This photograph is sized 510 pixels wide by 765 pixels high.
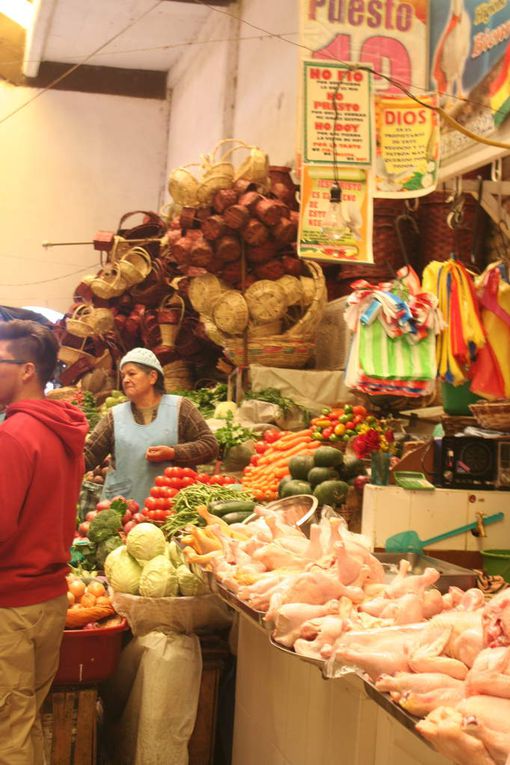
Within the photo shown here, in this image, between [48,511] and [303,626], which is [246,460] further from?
[303,626]

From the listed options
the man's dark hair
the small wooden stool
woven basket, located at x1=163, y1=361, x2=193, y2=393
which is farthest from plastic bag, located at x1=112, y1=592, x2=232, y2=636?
woven basket, located at x1=163, y1=361, x2=193, y2=393

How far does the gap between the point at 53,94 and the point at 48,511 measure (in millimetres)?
12677

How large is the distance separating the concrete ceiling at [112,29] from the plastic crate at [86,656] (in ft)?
30.0

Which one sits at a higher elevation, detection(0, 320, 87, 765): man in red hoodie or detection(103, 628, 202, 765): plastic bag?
detection(0, 320, 87, 765): man in red hoodie

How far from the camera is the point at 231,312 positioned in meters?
7.73

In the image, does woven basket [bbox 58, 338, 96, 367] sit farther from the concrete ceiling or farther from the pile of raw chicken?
the pile of raw chicken

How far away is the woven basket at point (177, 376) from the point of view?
946cm

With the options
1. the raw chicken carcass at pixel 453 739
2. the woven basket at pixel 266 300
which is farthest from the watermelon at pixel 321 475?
the raw chicken carcass at pixel 453 739

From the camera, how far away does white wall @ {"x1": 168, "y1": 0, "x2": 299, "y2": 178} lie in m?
9.65

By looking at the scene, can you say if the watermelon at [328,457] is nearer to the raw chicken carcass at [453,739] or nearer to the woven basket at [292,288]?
the woven basket at [292,288]

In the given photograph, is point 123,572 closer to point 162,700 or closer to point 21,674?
point 162,700

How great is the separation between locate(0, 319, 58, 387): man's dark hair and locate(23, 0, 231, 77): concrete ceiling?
8.76 metres

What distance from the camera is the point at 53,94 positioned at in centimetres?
1418

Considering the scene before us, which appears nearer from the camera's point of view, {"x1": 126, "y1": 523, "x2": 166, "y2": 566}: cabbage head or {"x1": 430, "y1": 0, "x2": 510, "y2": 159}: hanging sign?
{"x1": 126, "y1": 523, "x2": 166, "y2": 566}: cabbage head
